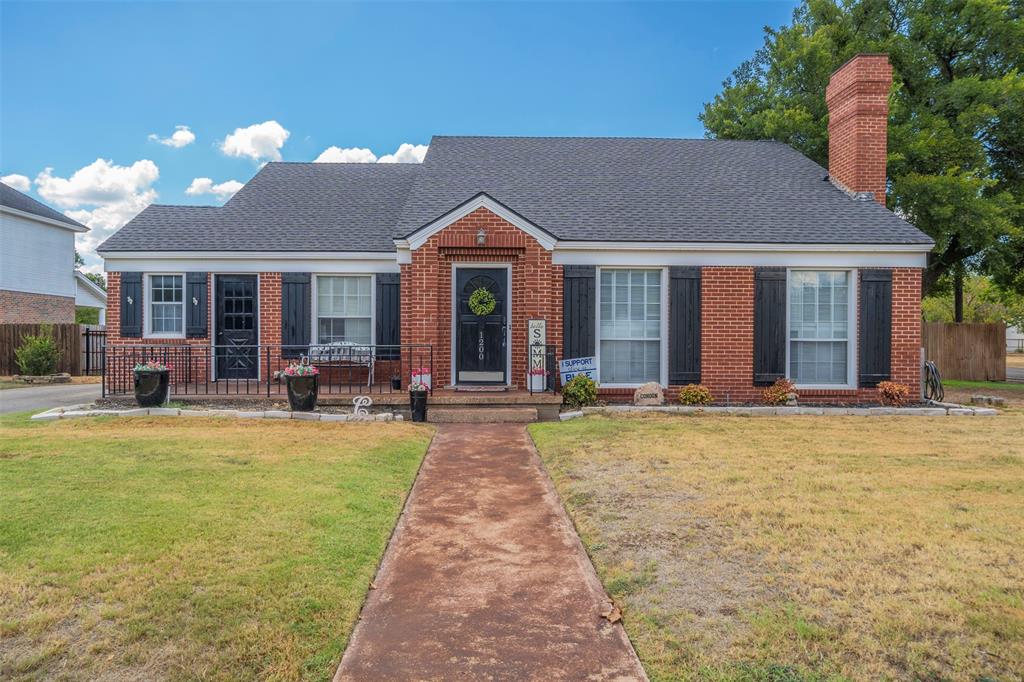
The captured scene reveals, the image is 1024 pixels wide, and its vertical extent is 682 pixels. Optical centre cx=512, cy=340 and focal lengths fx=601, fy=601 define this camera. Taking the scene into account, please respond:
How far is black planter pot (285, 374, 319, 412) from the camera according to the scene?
9.73 meters

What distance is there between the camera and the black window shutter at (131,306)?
1234 cm

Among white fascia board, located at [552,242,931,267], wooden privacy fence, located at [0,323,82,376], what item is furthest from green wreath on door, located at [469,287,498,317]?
wooden privacy fence, located at [0,323,82,376]

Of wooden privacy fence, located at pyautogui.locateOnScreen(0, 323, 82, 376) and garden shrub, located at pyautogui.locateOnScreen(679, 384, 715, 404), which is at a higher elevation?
wooden privacy fence, located at pyautogui.locateOnScreen(0, 323, 82, 376)

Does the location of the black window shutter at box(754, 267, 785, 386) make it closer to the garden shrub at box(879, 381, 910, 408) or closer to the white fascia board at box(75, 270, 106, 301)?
the garden shrub at box(879, 381, 910, 408)

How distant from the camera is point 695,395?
11070 millimetres

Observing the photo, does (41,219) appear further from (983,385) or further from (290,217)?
(983,385)

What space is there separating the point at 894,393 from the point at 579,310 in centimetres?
601

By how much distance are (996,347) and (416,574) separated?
70.4ft

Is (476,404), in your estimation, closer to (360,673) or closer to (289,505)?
(289,505)

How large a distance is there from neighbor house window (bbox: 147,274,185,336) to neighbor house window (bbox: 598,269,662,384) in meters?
8.71

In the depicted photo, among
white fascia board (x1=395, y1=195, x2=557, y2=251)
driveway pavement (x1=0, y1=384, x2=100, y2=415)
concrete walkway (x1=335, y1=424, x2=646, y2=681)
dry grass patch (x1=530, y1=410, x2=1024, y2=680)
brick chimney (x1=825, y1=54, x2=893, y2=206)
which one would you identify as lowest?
concrete walkway (x1=335, y1=424, x2=646, y2=681)

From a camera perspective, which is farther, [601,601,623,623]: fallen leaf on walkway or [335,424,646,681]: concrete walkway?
[601,601,623,623]: fallen leaf on walkway

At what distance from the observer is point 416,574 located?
391 cm

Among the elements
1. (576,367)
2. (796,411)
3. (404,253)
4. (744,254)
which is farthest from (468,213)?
(796,411)
